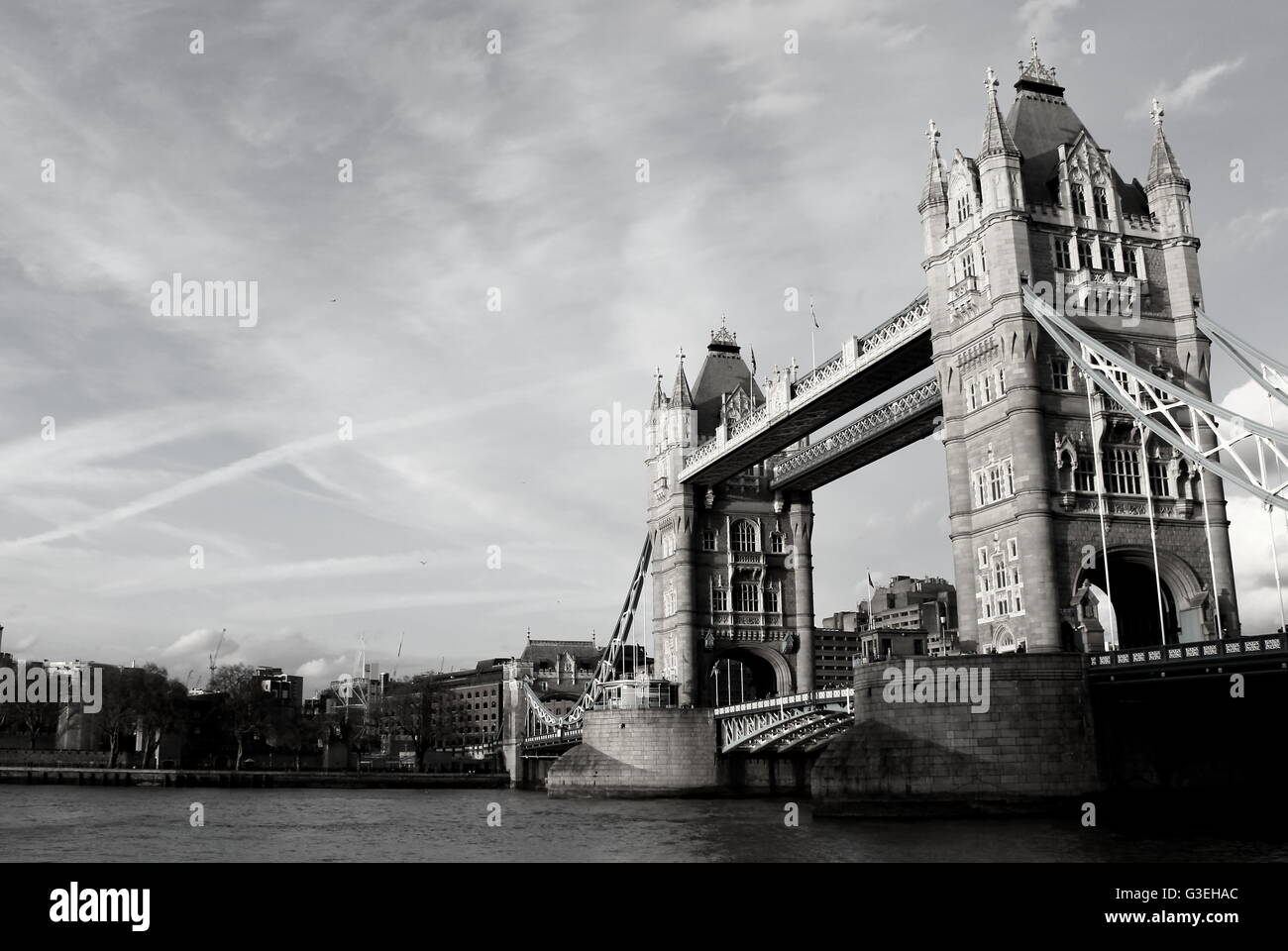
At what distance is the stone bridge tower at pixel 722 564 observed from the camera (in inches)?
2643

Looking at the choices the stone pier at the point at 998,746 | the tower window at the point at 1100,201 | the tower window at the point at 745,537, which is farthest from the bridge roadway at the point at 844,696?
the tower window at the point at 1100,201

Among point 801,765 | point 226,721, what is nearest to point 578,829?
point 801,765

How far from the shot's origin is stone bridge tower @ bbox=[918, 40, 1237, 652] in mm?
38000

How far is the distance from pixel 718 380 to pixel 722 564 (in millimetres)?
11128

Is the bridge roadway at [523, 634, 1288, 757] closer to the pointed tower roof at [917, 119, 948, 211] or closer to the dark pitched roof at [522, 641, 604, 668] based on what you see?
the pointed tower roof at [917, 119, 948, 211]

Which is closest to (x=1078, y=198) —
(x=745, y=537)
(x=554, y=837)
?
(x=554, y=837)

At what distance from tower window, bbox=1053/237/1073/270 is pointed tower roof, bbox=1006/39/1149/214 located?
172 cm

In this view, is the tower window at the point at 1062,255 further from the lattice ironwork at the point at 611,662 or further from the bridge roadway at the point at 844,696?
the lattice ironwork at the point at 611,662

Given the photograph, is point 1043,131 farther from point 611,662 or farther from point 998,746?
point 611,662

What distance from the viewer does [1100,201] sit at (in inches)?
1644

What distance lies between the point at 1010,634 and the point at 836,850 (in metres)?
13.4

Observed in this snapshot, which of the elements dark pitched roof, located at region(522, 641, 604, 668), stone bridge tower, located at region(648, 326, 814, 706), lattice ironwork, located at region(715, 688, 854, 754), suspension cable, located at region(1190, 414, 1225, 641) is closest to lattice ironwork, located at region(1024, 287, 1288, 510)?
suspension cable, located at region(1190, 414, 1225, 641)

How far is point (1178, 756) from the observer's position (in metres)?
35.7
